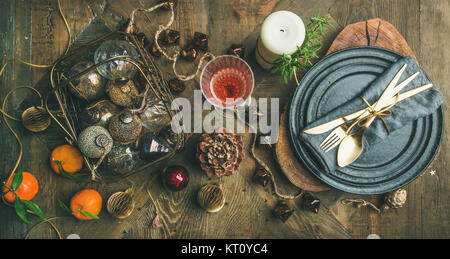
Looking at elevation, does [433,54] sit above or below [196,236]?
above

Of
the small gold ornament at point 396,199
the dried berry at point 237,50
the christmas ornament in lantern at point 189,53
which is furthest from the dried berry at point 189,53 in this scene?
the small gold ornament at point 396,199

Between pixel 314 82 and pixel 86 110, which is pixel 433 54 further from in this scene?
pixel 86 110

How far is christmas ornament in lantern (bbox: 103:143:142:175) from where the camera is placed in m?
0.75

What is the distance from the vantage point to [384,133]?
2.58 ft

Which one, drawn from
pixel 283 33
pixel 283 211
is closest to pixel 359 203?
pixel 283 211

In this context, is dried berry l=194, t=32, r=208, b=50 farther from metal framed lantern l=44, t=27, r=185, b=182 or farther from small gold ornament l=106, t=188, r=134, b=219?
small gold ornament l=106, t=188, r=134, b=219

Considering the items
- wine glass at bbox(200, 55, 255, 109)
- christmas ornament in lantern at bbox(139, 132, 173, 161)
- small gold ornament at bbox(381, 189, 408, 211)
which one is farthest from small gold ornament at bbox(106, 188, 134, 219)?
small gold ornament at bbox(381, 189, 408, 211)

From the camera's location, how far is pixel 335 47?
0.83 metres

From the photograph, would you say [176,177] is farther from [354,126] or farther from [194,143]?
[354,126]

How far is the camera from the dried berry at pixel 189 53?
0.84 meters
